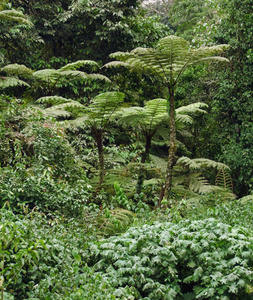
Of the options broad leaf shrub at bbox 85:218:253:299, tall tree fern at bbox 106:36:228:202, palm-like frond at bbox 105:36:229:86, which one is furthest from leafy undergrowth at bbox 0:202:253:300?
palm-like frond at bbox 105:36:229:86

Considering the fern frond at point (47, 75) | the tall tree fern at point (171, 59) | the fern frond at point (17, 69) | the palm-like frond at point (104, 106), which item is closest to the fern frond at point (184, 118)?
the tall tree fern at point (171, 59)

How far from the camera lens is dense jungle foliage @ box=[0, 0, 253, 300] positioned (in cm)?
208

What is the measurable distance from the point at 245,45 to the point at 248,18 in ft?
1.63

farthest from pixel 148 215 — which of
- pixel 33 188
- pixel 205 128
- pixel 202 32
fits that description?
pixel 202 32

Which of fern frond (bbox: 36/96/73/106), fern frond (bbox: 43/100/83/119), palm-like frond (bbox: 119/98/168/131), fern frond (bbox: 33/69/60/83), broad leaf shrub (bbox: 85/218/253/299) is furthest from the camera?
fern frond (bbox: 33/69/60/83)

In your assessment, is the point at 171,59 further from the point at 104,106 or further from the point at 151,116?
the point at 104,106

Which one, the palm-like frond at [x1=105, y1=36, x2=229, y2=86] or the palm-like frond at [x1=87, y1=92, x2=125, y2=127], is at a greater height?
the palm-like frond at [x1=105, y1=36, x2=229, y2=86]

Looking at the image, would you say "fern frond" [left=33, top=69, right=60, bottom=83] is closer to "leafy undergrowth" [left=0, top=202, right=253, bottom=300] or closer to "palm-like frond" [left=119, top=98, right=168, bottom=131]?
"palm-like frond" [left=119, top=98, right=168, bottom=131]

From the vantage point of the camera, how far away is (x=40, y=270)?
2020 mm

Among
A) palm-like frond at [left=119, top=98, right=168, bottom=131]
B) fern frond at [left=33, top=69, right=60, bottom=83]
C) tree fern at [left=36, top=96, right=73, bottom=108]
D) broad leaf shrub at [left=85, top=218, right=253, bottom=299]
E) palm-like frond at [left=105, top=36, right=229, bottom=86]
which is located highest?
palm-like frond at [left=105, top=36, right=229, bottom=86]

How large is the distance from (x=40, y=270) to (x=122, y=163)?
4.44m

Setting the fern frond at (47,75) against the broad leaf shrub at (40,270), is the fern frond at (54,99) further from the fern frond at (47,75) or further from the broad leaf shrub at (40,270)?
the broad leaf shrub at (40,270)

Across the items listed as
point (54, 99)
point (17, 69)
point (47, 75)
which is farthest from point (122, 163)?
point (17, 69)

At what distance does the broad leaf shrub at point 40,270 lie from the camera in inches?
72.2
